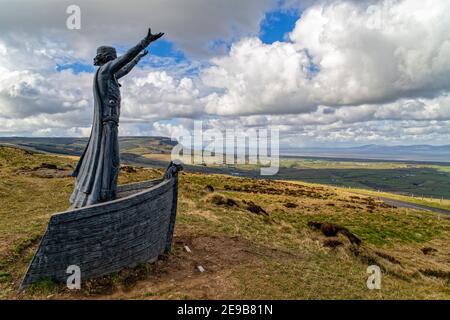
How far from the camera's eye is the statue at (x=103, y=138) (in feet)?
32.3

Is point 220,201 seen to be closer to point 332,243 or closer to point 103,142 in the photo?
point 332,243

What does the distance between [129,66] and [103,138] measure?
2434 mm

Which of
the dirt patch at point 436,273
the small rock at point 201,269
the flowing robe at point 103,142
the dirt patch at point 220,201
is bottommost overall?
the dirt patch at point 436,273

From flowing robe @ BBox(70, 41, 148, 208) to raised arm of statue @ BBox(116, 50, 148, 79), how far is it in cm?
3

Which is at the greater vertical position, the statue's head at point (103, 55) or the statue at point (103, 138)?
the statue's head at point (103, 55)

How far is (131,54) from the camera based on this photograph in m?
9.43

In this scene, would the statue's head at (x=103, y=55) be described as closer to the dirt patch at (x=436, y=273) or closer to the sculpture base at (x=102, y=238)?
the sculpture base at (x=102, y=238)

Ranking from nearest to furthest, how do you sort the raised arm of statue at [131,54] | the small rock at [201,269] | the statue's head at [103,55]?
the raised arm of statue at [131,54] < the statue's head at [103,55] < the small rock at [201,269]

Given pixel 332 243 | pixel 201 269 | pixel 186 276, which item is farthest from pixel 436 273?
pixel 186 276

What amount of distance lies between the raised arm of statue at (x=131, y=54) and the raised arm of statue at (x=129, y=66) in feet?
0.78

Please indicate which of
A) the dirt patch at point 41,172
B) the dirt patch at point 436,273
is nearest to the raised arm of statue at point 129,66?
the dirt patch at point 436,273
